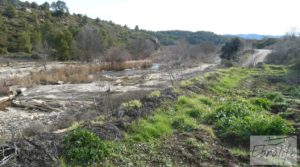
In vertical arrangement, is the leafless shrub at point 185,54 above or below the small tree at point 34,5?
below

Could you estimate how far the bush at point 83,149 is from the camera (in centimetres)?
519

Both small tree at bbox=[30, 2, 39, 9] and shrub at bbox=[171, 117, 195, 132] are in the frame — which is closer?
shrub at bbox=[171, 117, 195, 132]

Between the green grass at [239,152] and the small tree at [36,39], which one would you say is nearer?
the green grass at [239,152]

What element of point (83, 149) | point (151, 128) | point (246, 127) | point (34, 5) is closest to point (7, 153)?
point (83, 149)

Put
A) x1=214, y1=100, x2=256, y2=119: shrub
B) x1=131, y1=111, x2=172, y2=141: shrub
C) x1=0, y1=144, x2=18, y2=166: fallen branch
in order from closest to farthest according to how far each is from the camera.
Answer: x1=0, y1=144, x2=18, y2=166: fallen branch < x1=131, y1=111, x2=172, y2=141: shrub < x1=214, y1=100, x2=256, y2=119: shrub

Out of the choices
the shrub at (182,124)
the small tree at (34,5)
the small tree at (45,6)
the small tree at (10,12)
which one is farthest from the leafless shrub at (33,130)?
the small tree at (34,5)

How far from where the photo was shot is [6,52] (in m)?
41.9

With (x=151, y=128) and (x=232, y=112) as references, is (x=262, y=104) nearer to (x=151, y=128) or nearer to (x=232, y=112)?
(x=232, y=112)

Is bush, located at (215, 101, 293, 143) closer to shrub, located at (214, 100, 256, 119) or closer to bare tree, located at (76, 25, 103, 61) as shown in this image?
shrub, located at (214, 100, 256, 119)

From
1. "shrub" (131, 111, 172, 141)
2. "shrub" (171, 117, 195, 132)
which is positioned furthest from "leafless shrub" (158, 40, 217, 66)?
"shrub" (131, 111, 172, 141)

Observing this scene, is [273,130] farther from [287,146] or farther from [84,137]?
[84,137]

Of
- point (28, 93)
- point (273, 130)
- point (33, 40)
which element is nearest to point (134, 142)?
point (273, 130)

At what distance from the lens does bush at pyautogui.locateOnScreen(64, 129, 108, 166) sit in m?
5.19

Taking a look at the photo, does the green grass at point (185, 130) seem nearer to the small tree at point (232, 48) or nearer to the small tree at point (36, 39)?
the small tree at point (232, 48)
